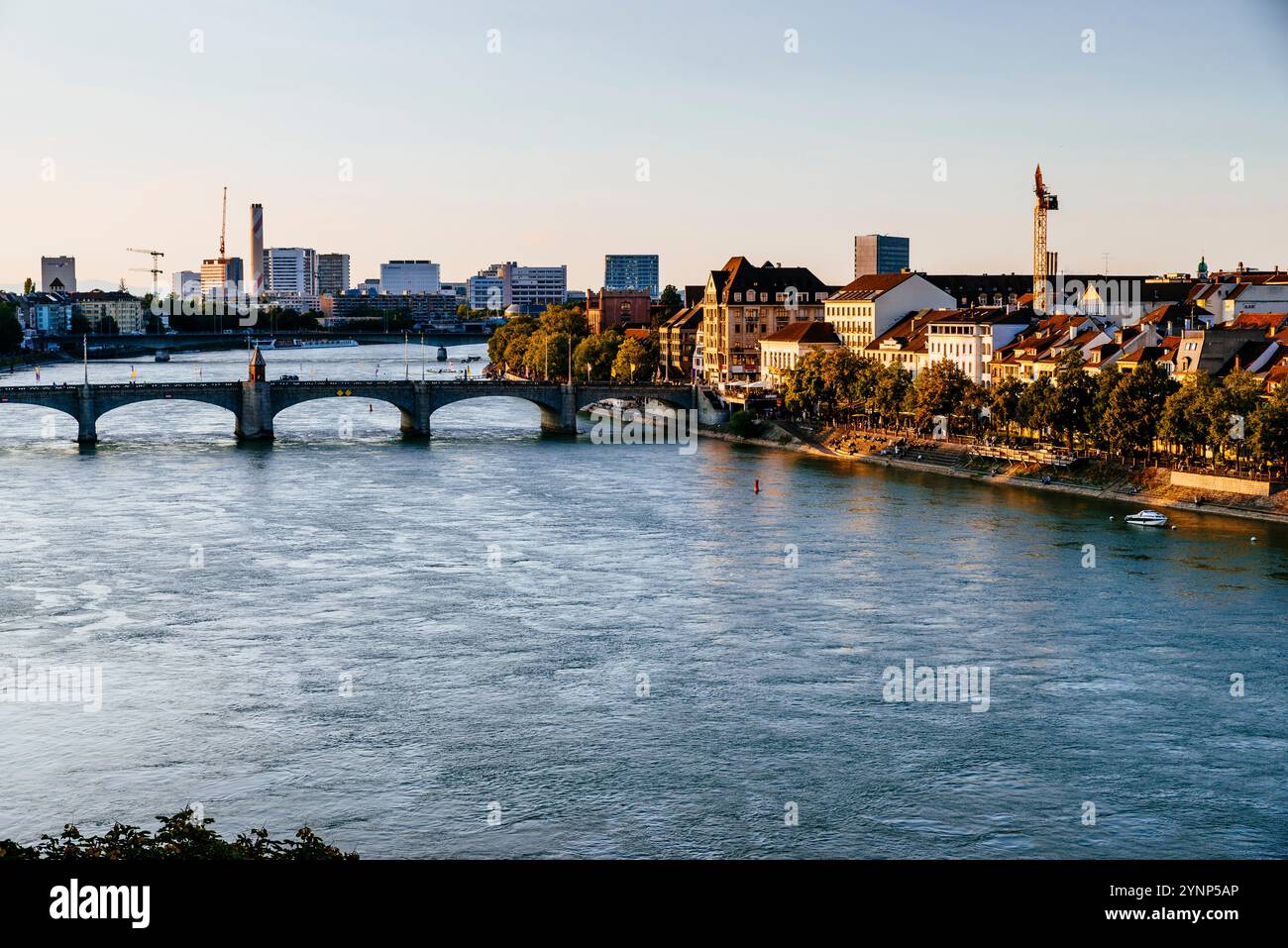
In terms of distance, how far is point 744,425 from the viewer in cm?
6025

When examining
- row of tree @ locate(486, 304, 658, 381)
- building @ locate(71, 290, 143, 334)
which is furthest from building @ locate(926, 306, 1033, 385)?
building @ locate(71, 290, 143, 334)

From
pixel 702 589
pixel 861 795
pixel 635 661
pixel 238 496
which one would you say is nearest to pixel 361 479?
pixel 238 496

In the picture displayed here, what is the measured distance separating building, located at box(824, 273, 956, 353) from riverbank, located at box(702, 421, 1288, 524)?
12643mm

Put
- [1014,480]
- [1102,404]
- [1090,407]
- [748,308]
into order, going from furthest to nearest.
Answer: [748,308] < [1090,407] < [1014,480] < [1102,404]

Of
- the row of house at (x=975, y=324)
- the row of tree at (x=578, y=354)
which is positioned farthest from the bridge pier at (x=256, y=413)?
the row of house at (x=975, y=324)

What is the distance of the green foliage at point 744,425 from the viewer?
6016 cm

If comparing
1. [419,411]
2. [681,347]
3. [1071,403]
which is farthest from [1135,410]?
[681,347]

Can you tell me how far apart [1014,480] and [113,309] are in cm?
13994

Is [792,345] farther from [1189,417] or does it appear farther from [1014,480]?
[1189,417]

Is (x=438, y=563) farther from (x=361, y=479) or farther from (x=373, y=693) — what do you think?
(x=361, y=479)

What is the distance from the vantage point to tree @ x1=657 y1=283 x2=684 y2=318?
4220 inches

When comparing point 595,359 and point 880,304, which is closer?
point 880,304

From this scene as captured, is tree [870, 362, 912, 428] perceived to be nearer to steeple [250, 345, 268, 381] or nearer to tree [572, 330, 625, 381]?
steeple [250, 345, 268, 381]

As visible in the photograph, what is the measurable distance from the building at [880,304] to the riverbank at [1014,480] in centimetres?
1264
